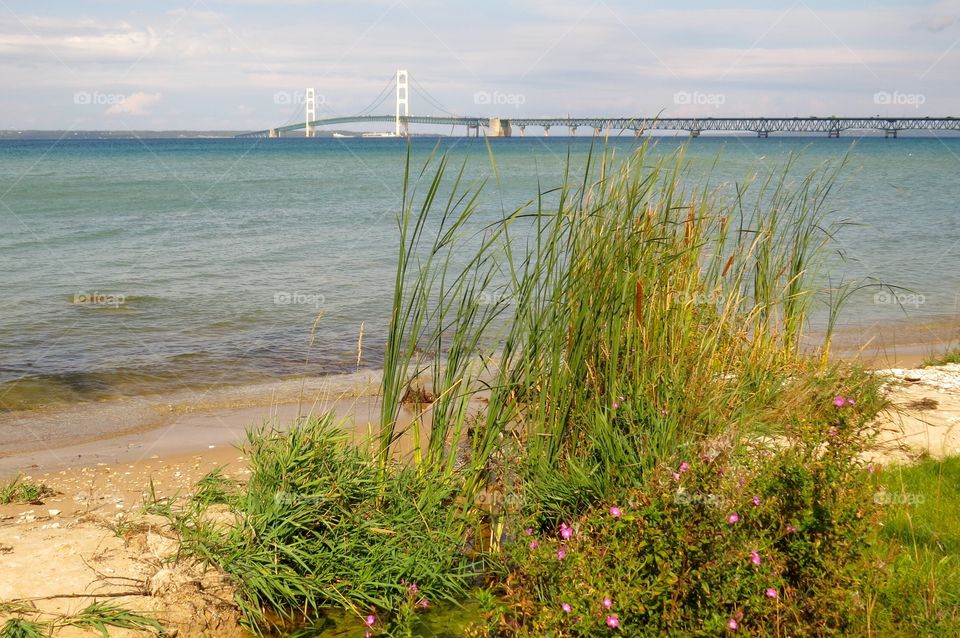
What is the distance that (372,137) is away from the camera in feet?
424

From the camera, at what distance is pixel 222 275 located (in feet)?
38.4

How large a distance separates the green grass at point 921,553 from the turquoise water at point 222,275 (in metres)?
1.84

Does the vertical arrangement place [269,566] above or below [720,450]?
below

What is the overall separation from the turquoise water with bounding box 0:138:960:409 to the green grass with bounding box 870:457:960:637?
184 centimetres

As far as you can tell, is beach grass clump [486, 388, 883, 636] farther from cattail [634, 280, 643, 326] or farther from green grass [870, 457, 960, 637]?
cattail [634, 280, 643, 326]

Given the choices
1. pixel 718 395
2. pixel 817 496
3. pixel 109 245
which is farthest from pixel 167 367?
pixel 109 245

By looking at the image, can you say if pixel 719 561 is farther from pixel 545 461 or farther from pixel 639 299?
pixel 639 299

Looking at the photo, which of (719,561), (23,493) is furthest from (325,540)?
(23,493)

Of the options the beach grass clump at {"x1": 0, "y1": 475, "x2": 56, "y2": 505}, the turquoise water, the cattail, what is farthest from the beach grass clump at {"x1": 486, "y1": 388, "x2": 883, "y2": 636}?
the beach grass clump at {"x1": 0, "y1": 475, "x2": 56, "y2": 505}

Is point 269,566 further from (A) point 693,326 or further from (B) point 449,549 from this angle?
(A) point 693,326

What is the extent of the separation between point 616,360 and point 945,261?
37.6 ft

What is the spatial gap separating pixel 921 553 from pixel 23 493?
4.05 m

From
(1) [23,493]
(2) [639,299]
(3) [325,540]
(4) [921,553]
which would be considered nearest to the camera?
Answer: (4) [921,553]

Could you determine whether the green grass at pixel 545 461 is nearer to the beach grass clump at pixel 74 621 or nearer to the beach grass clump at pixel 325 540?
the beach grass clump at pixel 325 540
